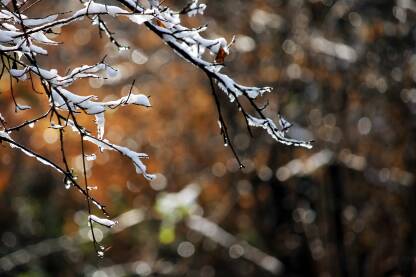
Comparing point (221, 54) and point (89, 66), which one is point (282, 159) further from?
point (89, 66)

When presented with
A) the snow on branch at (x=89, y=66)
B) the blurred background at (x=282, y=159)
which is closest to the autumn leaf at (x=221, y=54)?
the snow on branch at (x=89, y=66)

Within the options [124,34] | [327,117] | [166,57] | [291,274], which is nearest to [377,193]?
[327,117]

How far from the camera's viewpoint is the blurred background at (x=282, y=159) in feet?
21.9

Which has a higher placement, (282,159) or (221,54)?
(221,54)

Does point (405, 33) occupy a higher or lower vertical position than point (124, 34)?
higher

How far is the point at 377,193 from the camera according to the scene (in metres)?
6.80

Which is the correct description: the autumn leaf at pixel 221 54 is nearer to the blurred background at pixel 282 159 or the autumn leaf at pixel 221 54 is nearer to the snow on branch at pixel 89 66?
the snow on branch at pixel 89 66

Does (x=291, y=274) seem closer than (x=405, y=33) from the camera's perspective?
No

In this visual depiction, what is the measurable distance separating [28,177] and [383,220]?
630 cm

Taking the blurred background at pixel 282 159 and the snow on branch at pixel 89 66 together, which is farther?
the blurred background at pixel 282 159

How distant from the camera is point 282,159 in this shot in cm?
751

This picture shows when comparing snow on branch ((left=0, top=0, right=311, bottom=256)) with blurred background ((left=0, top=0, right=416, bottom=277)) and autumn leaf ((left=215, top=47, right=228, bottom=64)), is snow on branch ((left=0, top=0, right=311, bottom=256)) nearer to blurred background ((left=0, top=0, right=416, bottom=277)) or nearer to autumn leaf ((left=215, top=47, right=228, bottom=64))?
autumn leaf ((left=215, top=47, right=228, bottom=64))

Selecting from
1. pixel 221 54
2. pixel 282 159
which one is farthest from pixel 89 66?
pixel 282 159

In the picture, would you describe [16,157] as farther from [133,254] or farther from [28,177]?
[133,254]
